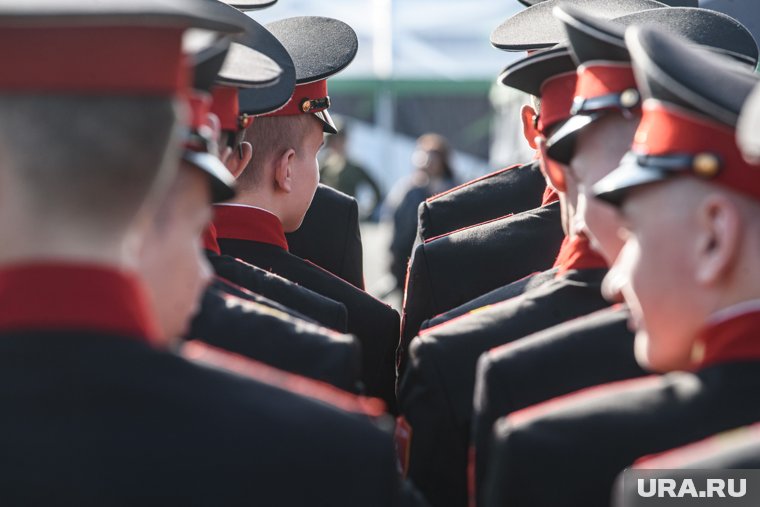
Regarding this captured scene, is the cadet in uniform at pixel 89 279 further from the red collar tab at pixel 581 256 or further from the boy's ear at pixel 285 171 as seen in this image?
the boy's ear at pixel 285 171

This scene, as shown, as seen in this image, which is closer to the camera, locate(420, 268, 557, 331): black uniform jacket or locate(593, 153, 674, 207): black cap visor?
locate(593, 153, 674, 207): black cap visor

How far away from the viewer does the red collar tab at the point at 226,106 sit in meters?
2.57

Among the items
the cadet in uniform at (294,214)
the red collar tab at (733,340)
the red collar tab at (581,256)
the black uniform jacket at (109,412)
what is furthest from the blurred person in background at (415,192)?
the black uniform jacket at (109,412)

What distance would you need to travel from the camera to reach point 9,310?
4.72ft

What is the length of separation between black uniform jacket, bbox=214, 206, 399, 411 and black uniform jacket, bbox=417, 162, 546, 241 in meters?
0.81

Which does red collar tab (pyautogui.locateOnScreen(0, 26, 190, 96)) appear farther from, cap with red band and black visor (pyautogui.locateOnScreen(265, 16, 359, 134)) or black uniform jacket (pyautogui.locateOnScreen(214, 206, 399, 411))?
cap with red band and black visor (pyautogui.locateOnScreen(265, 16, 359, 134))

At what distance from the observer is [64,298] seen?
1.43 metres

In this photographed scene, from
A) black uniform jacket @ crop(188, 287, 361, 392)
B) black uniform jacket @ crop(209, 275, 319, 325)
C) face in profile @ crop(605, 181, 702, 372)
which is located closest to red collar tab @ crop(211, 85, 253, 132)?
black uniform jacket @ crop(209, 275, 319, 325)

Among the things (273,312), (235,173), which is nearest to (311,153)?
(235,173)

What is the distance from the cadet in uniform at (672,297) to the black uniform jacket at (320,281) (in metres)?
1.38

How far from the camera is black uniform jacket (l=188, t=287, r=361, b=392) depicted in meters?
2.26

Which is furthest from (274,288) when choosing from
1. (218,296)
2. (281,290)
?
(218,296)

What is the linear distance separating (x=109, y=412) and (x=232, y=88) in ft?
4.20

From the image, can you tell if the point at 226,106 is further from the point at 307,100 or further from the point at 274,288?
the point at 307,100
